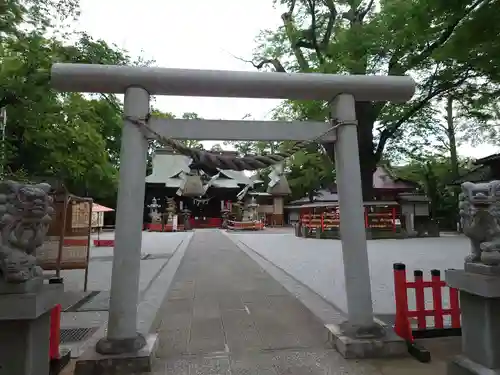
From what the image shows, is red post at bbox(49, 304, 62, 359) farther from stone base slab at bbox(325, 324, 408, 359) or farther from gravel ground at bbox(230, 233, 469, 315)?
gravel ground at bbox(230, 233, 469, 315)

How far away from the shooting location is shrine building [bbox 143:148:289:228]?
124 feet

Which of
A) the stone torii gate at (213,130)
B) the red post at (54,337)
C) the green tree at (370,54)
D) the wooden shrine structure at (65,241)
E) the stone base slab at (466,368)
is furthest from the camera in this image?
the green tree at (370,54)

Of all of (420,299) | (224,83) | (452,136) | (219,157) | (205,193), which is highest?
(452,136)

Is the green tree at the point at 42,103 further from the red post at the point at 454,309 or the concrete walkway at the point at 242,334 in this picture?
the red post at the point at 454,309

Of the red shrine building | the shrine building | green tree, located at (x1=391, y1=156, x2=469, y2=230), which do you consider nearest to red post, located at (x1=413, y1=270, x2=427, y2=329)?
the red shrine building

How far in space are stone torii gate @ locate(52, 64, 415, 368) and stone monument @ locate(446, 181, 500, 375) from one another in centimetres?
106

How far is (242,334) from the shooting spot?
4.48m

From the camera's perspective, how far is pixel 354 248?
12.8 feet

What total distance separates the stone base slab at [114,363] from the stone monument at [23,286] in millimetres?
638

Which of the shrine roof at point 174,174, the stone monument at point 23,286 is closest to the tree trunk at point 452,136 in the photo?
the shrine roof at point 174,174

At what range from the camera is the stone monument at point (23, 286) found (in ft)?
7.94

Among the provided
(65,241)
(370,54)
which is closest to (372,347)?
(65,241)

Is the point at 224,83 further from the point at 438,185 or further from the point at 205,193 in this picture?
the point at 205,193

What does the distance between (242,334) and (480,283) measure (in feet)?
9.09
